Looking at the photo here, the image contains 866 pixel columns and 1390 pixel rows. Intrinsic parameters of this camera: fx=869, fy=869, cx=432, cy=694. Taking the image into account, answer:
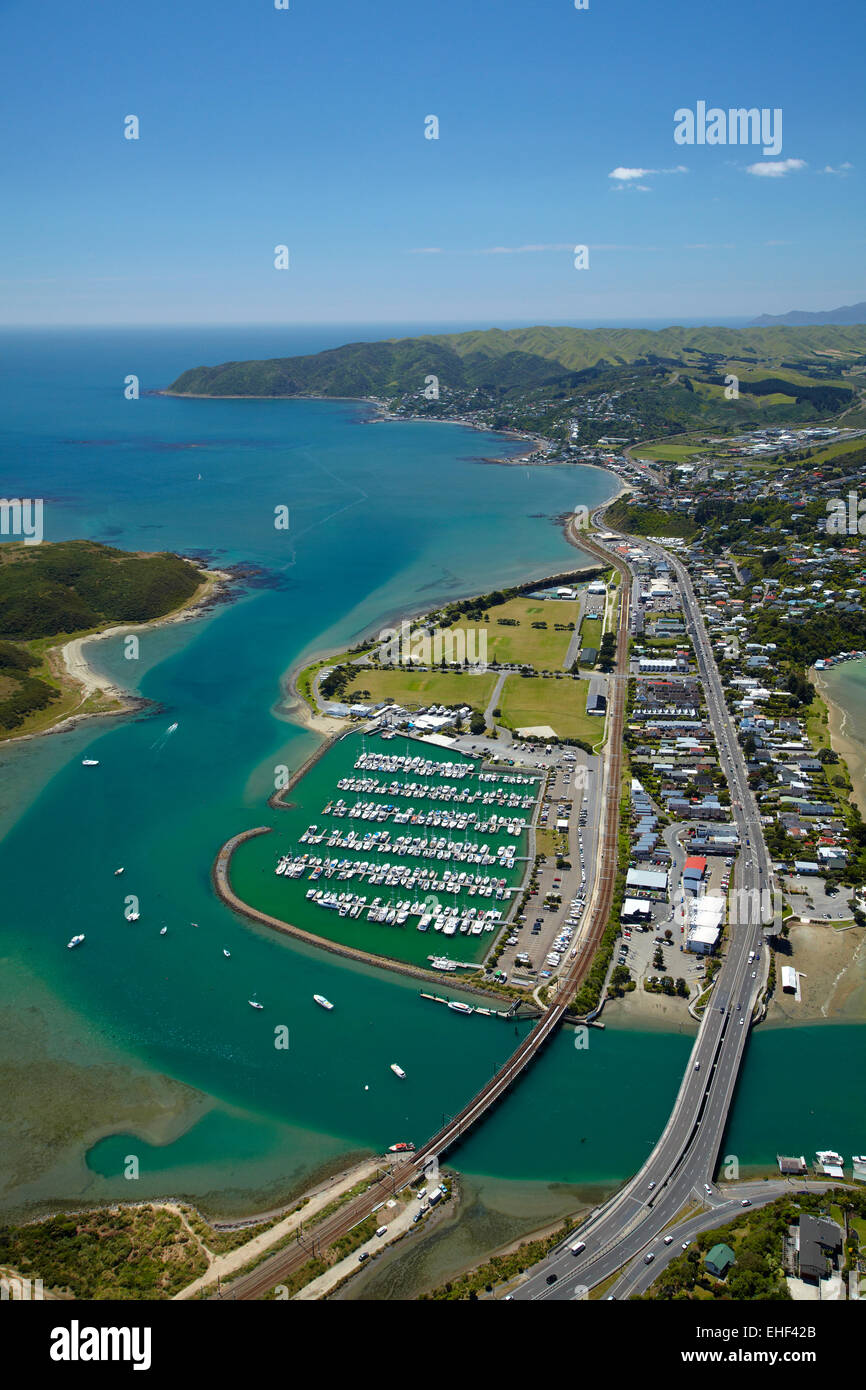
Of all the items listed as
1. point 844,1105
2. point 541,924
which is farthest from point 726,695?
point 844,1105

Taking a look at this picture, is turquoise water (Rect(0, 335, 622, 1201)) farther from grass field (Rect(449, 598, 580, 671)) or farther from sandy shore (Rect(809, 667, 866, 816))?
sandy shore (Rect(809, 667, 866, 816))

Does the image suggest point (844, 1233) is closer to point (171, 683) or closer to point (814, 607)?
point (171, 683)

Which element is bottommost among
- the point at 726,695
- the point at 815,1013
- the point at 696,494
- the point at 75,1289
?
the point at 75,1289

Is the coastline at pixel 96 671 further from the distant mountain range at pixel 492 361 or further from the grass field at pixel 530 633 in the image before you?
the distant mountain range at pixel 492 361

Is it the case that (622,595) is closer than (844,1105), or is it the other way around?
(844,1105)

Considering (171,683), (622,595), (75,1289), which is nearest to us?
(75,1289)

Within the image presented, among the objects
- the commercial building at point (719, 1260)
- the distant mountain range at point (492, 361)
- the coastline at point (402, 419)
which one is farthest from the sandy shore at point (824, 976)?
the distant mountain range at point (492, 361)

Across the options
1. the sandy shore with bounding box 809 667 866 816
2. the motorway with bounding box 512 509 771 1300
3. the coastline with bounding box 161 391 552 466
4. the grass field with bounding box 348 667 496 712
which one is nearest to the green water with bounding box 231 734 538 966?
the grass field with bounding box 348 667 496 712
